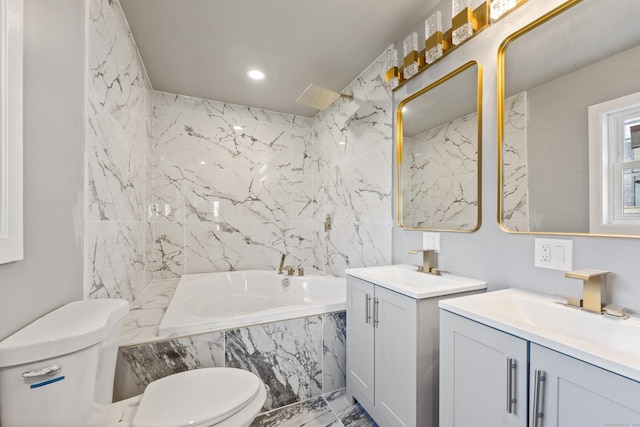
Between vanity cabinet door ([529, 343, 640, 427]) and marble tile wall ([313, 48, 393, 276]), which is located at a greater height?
marble tile wall ([313, 48, 393, 276])

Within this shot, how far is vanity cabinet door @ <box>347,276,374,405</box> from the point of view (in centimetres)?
151

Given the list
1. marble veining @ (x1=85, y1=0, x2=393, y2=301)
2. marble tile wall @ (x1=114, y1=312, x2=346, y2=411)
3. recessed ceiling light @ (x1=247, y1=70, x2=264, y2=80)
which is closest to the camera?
marble tile wall @ (x1=114, y1=312, x2=346, y2=411)

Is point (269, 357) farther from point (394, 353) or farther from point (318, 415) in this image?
point (394, 353)

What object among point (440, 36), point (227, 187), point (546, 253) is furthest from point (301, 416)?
point (440, 36)

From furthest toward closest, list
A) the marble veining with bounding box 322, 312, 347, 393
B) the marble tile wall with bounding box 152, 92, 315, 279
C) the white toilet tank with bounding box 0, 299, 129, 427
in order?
the marble tile wall with bounding box 152, 92, 315, 279 < the marble veining with bounding box 322, 312, 347, 393 < the white toilet tank with bounding box 0, 299, 129, 427

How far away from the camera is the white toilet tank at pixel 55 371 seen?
0.69 meters

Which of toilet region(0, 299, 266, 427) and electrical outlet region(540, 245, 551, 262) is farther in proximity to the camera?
electrical outlet region(540, 245, 551, 262)

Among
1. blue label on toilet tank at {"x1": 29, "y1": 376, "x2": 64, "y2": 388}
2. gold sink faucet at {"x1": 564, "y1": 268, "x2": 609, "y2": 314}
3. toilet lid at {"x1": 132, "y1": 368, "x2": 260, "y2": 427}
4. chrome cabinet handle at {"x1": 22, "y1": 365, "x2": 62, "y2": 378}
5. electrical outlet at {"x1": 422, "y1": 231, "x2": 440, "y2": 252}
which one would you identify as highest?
electrical outlet at {"x1": 422, "y1": 231, "x2": 440, "y2": 252}

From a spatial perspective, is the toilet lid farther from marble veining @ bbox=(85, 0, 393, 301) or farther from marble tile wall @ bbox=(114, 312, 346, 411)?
marble veining @ bbox=(85, 0, 393, 301)

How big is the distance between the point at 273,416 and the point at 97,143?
1.84m

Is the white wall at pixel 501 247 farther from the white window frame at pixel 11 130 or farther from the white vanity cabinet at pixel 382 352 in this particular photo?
the white window frame at pixel 11 130

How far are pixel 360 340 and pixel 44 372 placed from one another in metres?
1.36

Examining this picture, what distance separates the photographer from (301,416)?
1.66 m

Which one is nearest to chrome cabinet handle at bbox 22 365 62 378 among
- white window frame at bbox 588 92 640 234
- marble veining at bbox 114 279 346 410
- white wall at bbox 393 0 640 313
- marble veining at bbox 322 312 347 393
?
marble veining at bbox 114 279 346 410
